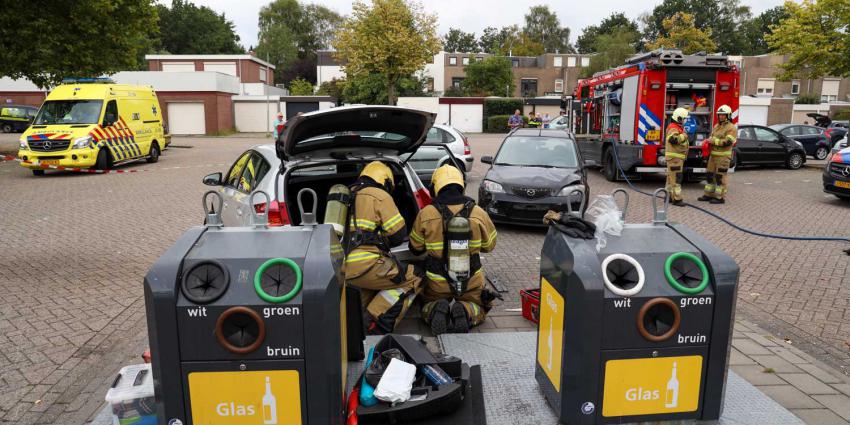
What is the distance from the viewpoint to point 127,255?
7684 millimetres

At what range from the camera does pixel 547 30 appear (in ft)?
295

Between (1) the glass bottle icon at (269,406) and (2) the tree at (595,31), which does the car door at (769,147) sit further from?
(2) the tree at (595,31)

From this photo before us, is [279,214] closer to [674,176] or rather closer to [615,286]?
[615,286]

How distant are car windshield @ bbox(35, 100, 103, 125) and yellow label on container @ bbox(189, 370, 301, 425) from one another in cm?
1654

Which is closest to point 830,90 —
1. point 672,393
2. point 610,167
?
point 610,167

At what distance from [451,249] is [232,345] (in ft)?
7.57

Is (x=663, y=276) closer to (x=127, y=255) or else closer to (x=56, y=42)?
(x=127, y=255)

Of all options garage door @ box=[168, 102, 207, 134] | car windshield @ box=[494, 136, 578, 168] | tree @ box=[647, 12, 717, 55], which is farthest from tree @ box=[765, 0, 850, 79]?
garage door @ box=[168, 102, 207, 134]

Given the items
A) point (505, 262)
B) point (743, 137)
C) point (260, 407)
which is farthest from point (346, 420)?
point (743, 137)

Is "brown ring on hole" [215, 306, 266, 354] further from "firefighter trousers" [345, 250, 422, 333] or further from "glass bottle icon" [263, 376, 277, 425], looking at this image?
"firefighter trousers" [345, 250, 422, 333]

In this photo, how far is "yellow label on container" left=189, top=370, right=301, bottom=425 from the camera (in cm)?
283

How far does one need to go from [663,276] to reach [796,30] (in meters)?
22.0

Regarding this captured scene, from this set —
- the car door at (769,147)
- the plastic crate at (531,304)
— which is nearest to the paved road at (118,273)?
the plastic crate at (531,304)

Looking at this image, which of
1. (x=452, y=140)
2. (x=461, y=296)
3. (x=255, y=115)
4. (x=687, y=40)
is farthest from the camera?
(x=687, y=40)
